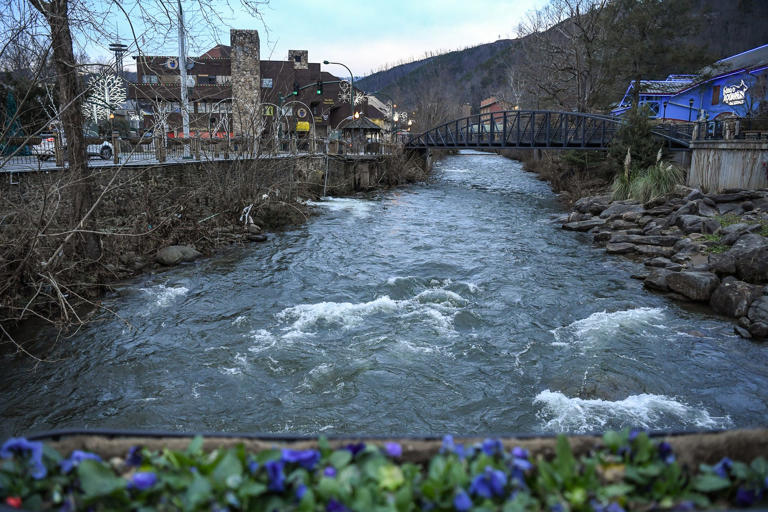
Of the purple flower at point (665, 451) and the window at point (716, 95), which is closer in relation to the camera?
the purple flower at point (665, 451)

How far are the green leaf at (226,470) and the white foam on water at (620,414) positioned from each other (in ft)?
18.1

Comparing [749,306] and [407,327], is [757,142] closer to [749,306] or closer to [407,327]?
[749,306]

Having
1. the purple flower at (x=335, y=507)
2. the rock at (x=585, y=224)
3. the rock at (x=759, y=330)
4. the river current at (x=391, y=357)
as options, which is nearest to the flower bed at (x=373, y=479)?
the purple flower at (x=335, y=507)

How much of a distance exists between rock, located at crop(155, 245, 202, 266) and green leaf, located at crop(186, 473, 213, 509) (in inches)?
536

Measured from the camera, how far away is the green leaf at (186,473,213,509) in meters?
2.08

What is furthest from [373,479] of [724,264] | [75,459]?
[724,264]

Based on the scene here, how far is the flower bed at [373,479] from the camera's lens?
2148 mm

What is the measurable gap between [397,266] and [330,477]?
13342 mm

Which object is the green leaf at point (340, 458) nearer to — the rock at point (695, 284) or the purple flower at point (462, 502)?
the purple flower at point (462, 502)

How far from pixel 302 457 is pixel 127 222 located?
49.2ft

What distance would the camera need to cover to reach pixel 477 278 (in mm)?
14227

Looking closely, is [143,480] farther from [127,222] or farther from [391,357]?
[127,222]

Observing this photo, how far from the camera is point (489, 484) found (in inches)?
86.6

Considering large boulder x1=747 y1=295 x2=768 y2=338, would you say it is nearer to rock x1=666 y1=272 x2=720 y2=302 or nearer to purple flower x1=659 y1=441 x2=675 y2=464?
rock x1=666 y1=272 x2=720 y2=302
